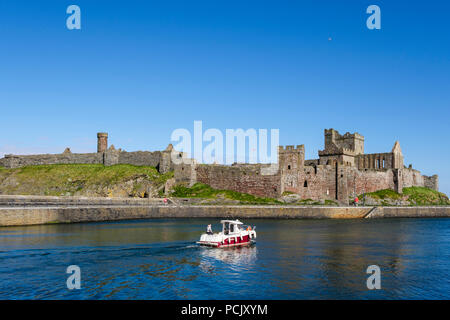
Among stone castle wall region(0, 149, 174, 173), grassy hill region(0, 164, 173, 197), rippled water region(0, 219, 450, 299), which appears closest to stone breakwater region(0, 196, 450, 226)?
rippled water region(0, 219, 450, 299)

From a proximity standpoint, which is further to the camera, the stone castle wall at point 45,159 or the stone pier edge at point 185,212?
the stone castle wall at point 45,159

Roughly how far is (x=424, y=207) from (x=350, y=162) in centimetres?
1478

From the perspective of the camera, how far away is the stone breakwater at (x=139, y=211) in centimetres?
4322

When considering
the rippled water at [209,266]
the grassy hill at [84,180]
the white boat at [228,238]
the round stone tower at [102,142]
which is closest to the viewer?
the rippled water at [209,266]

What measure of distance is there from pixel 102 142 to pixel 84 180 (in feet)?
37.1

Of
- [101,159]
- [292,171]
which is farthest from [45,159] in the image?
[292,171]

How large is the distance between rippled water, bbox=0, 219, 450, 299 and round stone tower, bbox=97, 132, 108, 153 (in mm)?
43604

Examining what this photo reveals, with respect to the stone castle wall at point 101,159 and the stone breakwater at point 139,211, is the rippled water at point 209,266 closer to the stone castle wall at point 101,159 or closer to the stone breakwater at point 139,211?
the stone breakwater at point 139,211

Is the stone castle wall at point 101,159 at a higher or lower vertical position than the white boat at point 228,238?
higher

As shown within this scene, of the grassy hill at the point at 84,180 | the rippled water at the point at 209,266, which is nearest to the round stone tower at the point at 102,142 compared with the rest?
the grassy hill at the point at 84,180

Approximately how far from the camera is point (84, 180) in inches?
2908

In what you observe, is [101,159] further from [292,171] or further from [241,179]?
[292,171]
